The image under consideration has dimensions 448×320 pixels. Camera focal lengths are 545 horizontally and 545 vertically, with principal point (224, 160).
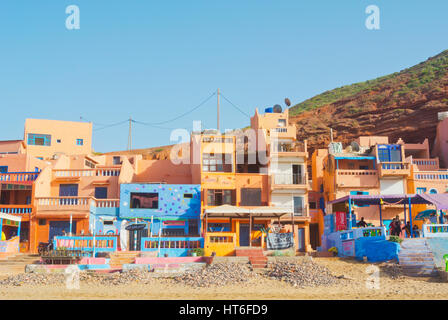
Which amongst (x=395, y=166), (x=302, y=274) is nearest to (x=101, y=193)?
(x=302, y=274)

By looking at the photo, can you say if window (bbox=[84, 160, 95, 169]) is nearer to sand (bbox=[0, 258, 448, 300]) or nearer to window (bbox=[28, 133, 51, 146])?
window (bbox=[28, 133, 51, 146])

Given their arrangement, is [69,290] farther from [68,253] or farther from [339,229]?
[339,229]

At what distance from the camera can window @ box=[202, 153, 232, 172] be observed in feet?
134

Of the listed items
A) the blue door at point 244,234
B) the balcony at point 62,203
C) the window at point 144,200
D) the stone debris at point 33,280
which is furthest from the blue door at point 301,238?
the stone debris at point 33,280

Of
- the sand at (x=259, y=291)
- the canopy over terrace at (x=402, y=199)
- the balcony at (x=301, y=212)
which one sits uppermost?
the canopy over terrace at (x=402, y=199)

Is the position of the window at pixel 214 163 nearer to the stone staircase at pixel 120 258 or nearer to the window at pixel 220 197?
the window at pixel 220 197

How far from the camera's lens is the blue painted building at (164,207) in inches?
1483

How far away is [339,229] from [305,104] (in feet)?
192

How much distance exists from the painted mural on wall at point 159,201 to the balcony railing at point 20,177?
22.1ft

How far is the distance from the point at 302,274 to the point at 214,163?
1737 cm

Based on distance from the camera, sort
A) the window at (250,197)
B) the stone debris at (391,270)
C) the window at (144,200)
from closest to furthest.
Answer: the stone debris at (391,270) → the window at (144,200) → the window at (250,197)

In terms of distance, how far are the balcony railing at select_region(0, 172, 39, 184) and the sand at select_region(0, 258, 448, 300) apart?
15.9m
